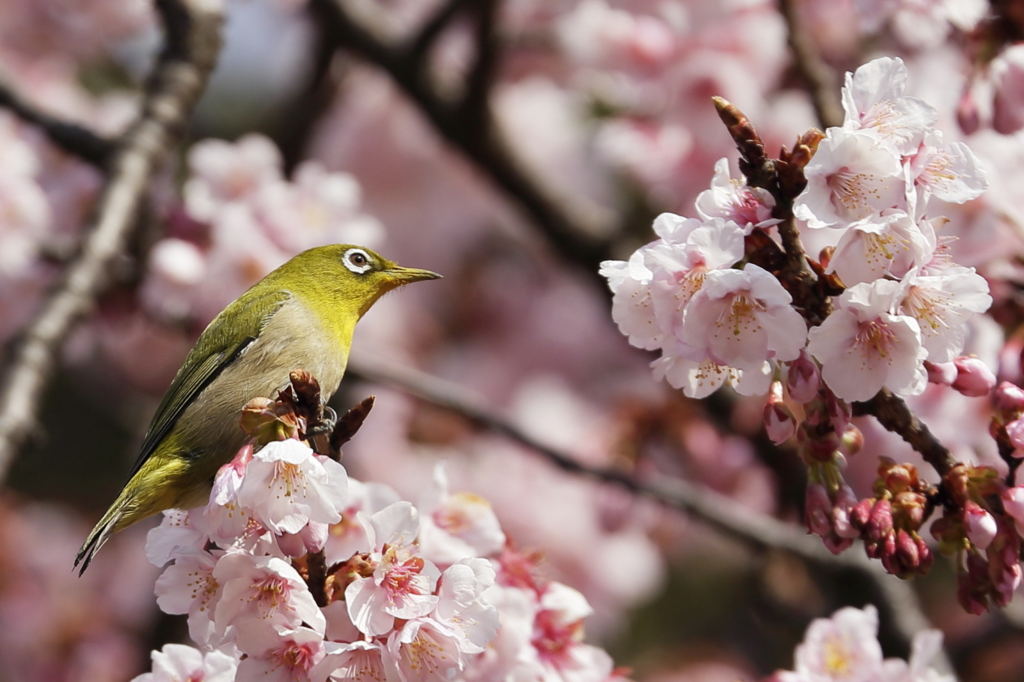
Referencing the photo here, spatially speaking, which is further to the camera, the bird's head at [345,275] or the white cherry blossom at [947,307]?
the bird's head at [345,275]

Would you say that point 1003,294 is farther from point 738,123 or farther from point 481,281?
point 481,281

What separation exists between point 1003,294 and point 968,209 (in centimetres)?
29

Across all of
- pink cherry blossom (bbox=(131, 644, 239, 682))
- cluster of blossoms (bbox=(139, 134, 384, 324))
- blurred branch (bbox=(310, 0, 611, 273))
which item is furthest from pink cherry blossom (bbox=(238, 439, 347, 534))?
blurred branch (bbox=(310, 0, 611, 273))

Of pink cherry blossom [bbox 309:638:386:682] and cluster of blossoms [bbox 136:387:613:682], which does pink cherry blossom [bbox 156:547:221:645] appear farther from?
pink cherry blossom [bbox 309:638:386:682]

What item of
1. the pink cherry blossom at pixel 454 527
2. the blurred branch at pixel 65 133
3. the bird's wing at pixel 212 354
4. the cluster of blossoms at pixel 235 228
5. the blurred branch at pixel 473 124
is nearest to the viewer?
the pink cherry blossom at pixel 454 527

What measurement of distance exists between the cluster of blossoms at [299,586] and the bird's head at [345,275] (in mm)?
887

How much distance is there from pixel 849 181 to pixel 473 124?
2.93m

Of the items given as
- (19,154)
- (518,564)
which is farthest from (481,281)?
(518,564)

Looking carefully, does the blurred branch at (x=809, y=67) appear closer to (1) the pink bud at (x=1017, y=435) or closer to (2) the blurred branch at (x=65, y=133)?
(1) the pink bud at (x=1017, y=435)

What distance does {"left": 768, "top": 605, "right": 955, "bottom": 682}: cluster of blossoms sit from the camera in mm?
1917

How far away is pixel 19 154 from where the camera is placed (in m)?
3.68

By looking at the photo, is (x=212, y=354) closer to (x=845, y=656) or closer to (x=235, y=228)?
(x=235, y=228)

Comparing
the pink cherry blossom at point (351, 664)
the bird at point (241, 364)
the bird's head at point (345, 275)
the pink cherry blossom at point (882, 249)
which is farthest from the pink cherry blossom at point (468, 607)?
the bird's head at point (345, 275)

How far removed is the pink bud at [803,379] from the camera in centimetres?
148
